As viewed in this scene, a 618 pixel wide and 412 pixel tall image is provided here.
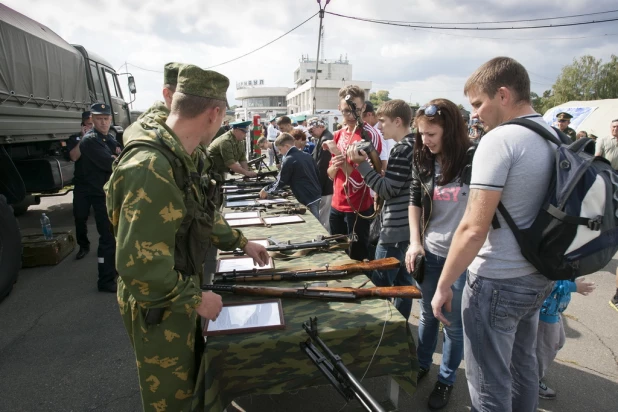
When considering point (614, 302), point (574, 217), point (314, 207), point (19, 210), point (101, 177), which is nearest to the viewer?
point (574, 217)

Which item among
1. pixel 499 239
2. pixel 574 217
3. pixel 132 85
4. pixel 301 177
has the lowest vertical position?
pixel 301 177

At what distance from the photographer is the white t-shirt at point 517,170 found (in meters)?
1.31

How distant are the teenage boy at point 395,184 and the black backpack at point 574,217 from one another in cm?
112

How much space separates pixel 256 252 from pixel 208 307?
2.24 feet

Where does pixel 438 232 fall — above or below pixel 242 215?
above

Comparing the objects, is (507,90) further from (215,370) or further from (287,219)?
(287,219)

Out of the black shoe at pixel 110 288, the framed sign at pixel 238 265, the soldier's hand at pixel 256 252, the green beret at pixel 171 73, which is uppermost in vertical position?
the green beret at pixel 171 73

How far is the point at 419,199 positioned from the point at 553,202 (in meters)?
1.00

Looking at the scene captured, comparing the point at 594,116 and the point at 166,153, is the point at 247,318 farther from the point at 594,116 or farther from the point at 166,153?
the point at 594,116

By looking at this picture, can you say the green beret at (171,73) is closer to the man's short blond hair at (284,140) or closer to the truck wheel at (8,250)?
the man's short blond hair at (284,140)

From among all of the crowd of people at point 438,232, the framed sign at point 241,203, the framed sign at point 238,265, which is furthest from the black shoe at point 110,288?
the crowd of people at point 438,232

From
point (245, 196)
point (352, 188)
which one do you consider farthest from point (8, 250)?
point (352, 188)

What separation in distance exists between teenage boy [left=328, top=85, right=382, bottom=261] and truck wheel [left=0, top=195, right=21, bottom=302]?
3.32 meters

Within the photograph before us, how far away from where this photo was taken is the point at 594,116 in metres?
11.6
